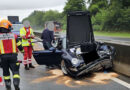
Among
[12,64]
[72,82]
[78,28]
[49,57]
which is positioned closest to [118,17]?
[78,28]

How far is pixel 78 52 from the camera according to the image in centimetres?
657

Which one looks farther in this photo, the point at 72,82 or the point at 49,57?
the point at 49,57

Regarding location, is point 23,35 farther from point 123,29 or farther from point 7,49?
point 123,29

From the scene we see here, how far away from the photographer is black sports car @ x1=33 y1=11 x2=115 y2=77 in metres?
6.15

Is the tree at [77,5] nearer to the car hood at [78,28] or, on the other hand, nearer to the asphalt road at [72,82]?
the car hood at [78,28]

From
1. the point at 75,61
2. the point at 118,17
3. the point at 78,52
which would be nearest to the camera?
the point at 75,61

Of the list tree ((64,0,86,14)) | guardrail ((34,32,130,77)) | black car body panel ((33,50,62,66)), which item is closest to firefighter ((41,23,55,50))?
black car body panel ((33,50,62,66))

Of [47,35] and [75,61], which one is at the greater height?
[47,35]

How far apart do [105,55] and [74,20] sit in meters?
1.83

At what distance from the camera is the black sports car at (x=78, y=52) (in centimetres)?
615

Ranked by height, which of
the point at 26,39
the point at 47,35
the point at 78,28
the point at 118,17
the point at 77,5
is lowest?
the point at 26,39

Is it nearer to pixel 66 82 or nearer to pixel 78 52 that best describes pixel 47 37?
pixel 78 52

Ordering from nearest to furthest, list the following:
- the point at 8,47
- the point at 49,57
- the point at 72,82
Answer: the point at 8,47 < the point at 72,82 < the point at 49,57

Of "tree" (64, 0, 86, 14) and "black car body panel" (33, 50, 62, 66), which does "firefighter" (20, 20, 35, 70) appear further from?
"tree" (64, 0, 86, 14)
